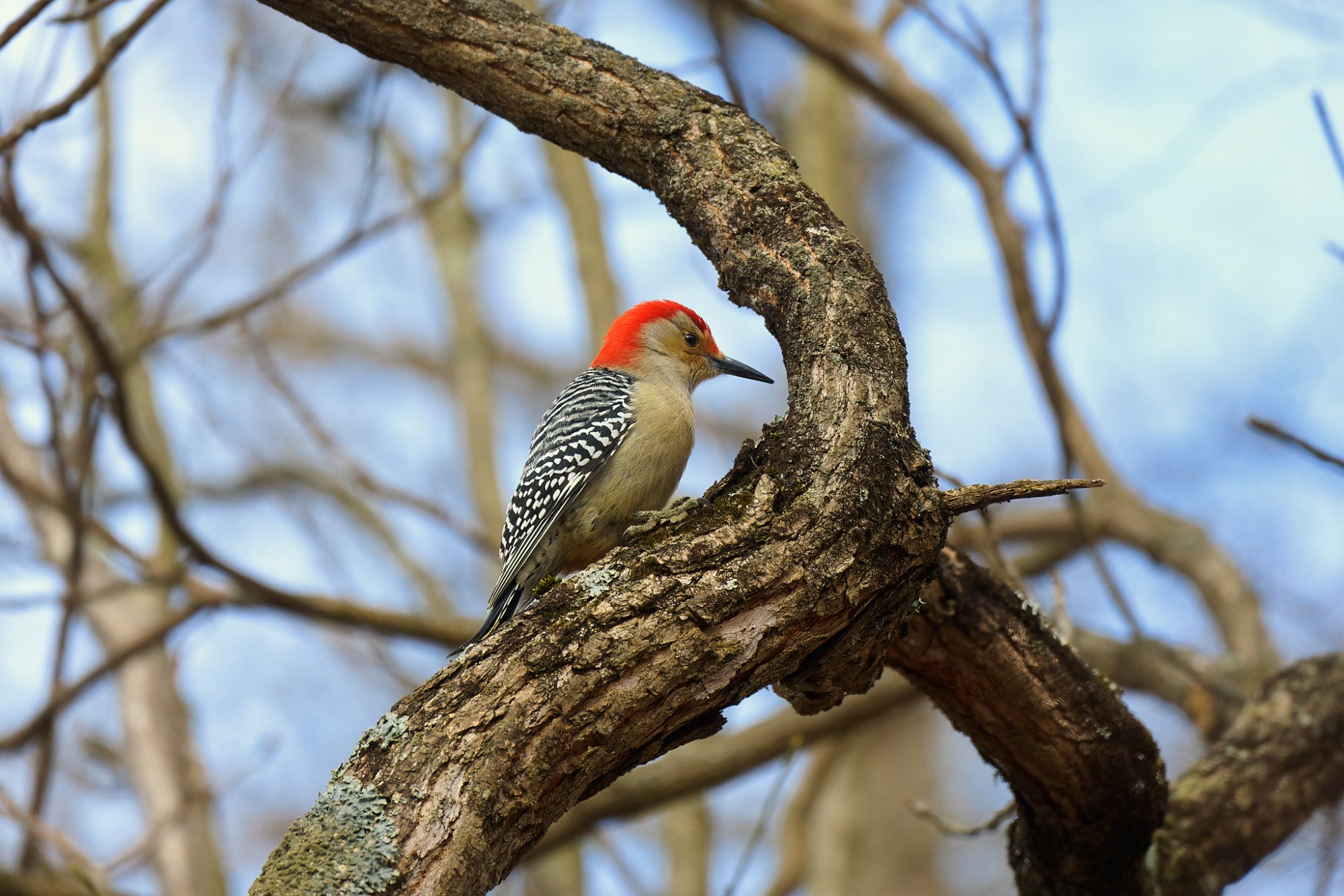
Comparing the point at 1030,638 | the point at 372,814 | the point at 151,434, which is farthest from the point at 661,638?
the point at 151,434

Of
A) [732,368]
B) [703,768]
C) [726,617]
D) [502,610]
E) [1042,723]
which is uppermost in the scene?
[732,368]

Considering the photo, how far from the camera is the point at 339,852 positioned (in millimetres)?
2271

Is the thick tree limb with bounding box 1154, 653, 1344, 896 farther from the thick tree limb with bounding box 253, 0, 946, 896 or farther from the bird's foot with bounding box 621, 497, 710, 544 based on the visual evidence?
the bird's foot with bounding box 621, 497, 710, 544

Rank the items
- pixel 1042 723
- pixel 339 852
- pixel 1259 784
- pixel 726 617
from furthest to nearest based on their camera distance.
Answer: pixel 1259 784 < pixel 1042 723 < pixel 726 617 < pixel 339 852

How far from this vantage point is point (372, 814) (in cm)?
234

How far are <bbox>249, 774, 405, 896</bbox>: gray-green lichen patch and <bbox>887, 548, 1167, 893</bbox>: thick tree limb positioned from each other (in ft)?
5.26

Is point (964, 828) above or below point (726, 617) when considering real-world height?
below

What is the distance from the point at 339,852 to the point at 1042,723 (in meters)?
2.08

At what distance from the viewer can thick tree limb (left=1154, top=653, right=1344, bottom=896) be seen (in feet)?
13.4

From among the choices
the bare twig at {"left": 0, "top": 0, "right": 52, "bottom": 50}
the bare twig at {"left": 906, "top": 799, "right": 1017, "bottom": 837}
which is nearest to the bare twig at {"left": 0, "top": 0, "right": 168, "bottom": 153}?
the bare twig at {"left": 0, "top": 0, "right": 52, "bottom": 50}

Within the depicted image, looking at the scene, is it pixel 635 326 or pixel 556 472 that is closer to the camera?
pixel 556 472

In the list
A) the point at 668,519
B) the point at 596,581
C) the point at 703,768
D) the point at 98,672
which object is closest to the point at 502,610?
the point at 703,768

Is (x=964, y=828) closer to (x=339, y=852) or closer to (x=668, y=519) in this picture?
(x=668, y=519)

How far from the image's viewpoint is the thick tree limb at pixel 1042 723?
11.0 feet
